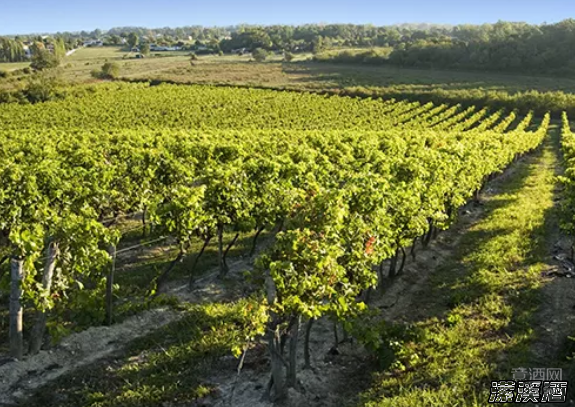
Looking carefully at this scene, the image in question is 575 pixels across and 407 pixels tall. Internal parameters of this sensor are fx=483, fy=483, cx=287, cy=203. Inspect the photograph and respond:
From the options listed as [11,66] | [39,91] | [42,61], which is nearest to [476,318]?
[39,91]

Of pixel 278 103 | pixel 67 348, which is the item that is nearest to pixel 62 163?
pixel 67 348

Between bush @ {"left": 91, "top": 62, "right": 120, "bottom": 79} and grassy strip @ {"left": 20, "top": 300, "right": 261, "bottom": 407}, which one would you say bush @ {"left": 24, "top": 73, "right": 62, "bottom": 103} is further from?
grassy strip @ {"left": 20, "top": 300, "right": 261, "bottom": 407}

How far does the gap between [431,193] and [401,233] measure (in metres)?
2.64

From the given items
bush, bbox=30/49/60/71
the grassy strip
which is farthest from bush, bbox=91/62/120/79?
the grassy strip

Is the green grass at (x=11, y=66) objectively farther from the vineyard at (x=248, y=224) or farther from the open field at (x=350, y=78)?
the vineyard at (x=248, y=224)

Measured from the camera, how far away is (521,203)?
25719mm

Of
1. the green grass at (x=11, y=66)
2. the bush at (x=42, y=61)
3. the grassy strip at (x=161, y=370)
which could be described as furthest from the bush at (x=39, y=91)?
the green grass at (x=11, y=66)

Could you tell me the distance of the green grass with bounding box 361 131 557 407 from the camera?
10039 millimetres

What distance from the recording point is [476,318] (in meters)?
13.2

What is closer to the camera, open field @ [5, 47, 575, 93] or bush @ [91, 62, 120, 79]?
open field @ [5, 47, 575, 93]

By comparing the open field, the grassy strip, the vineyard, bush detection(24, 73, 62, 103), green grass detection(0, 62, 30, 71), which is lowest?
the grassy strip

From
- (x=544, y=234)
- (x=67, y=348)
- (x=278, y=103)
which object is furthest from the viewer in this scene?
(x=278, y=103)

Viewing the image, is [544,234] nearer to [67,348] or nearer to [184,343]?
[184,343]

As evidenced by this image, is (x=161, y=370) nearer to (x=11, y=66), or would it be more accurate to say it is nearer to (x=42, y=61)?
(x=42, y=61)
